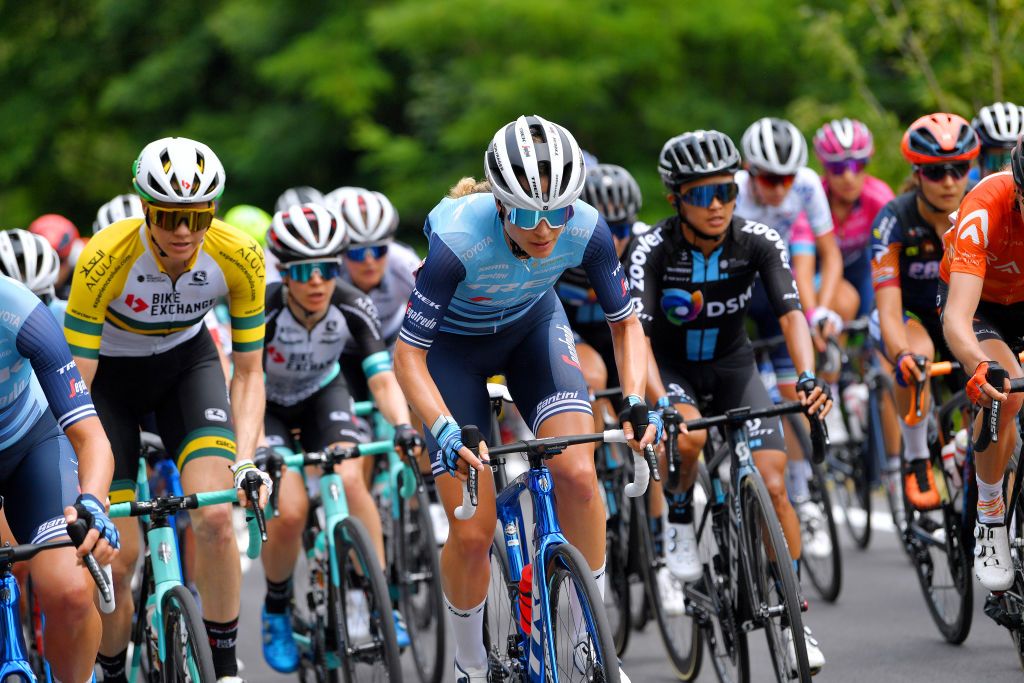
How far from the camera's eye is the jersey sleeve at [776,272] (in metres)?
6.75

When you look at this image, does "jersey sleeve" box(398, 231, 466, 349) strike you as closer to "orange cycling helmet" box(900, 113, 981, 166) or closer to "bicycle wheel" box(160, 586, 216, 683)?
"bicycle wheel" box(160, 586, 216, 683)

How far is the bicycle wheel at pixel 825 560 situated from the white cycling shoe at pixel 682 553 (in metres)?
1.53

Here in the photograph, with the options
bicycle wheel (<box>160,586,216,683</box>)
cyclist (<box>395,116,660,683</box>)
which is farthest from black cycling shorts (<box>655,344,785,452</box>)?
bicycle wheel (<box>160,586,216,683</box>)

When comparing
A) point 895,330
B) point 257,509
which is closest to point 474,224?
point 257,509

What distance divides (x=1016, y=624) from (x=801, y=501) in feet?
8.58

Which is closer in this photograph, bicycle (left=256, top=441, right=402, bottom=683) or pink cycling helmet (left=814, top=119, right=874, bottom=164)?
bicycle (left=256, top=441, right=402, bottom=683)

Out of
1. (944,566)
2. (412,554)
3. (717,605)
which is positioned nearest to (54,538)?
(717,605)

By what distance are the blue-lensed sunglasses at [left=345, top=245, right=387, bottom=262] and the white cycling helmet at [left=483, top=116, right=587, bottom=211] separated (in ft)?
12.2

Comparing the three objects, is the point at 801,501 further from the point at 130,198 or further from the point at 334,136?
the point at 334,136

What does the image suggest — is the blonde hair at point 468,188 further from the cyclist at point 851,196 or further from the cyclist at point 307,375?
the cyclist at point 851,196

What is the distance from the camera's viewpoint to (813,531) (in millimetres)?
→ 8656

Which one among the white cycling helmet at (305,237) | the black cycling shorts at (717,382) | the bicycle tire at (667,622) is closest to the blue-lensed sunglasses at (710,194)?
the black cycling shorts at (717,382)

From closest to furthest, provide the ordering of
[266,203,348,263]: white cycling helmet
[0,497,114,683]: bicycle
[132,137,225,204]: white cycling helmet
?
1. [0,497,114,683]: bicycle
2. [132,137,225,204]: white cycling helmet
3. [266,203,348,263]: white cycling helmet

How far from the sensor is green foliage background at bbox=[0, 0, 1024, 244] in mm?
14617
